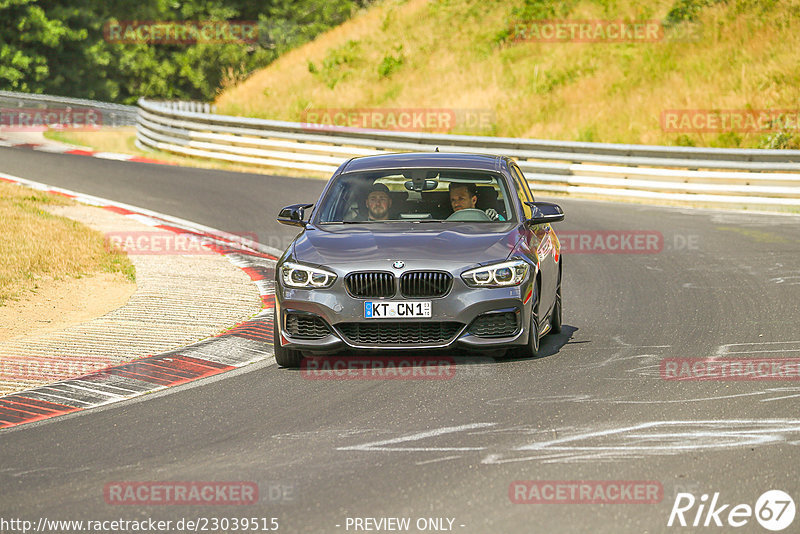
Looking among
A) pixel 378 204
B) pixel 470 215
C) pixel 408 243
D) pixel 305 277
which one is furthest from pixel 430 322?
pixel 378 204

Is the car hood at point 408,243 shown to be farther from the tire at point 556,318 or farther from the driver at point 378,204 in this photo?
the tire at point 556,318

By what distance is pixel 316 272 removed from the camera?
9.07m

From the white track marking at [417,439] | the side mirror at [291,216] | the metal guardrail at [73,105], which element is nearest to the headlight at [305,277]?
the side mirror at [291,216]

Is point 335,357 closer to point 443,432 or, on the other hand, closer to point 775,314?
point 443,432

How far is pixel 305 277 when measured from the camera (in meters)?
9.12

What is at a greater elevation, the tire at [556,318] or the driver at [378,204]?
the driver at [378,204]

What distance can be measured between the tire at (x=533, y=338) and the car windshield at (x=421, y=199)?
1.10m

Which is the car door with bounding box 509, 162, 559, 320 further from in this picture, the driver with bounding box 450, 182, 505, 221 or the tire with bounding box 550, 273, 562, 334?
the driver with bounding box 450, 182, 505, 221

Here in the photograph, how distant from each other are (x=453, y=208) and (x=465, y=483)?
15.1 feet

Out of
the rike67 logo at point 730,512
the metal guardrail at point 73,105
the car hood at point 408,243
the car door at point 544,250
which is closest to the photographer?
the rike67 logo at point 730,512

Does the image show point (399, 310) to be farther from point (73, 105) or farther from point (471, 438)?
point (73, 105)

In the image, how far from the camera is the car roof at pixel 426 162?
10.6 meters

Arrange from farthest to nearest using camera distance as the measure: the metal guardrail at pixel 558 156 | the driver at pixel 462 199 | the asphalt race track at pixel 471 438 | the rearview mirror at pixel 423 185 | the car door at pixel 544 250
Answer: the metal guardrail at pixel 558 156 → the rearview mirror at pixel 423 185 → the driver at pixel 462 199 → the car door at pixel 544 250 → the asphalt race track at pixel 471 438

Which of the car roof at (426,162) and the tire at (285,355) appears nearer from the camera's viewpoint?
the tire at (285,355)
